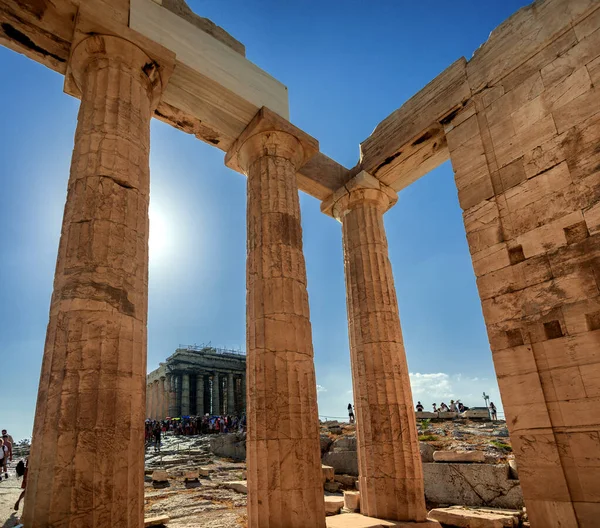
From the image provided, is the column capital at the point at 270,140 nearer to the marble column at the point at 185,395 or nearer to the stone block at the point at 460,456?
the stone block at the point at 460,456

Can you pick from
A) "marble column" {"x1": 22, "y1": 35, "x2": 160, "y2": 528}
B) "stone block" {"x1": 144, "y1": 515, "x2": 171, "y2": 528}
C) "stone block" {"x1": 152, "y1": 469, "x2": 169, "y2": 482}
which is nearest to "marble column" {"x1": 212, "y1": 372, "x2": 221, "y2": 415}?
"stone block" {"x1": 152, "y1": 469, "x2": 169, "y2": 482}

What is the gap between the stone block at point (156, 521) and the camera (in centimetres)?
841

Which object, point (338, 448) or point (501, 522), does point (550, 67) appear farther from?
point (338, 448)

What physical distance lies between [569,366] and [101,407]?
6.90m

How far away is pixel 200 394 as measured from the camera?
160ft

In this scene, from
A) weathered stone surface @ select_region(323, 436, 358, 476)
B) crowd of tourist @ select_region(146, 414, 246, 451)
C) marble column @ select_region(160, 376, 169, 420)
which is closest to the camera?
weathered stone surface @ select_region(323, 436, 358, 476)

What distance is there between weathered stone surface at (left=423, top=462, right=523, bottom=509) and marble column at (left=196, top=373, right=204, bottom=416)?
39963 millimetres

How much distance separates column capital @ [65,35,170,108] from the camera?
795 cm

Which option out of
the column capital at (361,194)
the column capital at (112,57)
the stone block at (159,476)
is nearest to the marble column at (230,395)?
the stone block at (159,476)

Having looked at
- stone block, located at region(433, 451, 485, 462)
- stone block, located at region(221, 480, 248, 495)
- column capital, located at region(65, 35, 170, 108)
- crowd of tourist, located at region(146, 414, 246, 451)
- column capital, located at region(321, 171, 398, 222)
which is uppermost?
column capital, located at region(65, 35, 170, 108)

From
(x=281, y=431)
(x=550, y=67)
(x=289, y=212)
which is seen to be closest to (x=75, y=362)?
(x=281, y=431)

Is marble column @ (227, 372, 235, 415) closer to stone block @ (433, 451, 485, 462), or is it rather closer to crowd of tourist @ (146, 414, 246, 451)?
crowd of tourist @ (146, 414, 246, 451)

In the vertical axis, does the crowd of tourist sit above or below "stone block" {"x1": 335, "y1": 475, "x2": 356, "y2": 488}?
above

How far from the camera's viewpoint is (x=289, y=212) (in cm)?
1005
